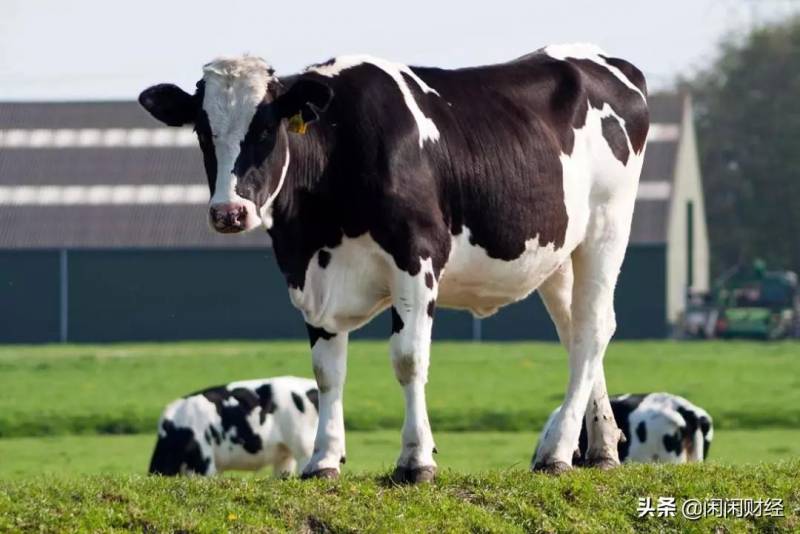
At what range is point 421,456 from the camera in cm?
1063

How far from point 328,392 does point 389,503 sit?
3.32 ft

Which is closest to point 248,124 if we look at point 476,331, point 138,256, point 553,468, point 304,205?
point 304,205

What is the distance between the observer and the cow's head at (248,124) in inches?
401

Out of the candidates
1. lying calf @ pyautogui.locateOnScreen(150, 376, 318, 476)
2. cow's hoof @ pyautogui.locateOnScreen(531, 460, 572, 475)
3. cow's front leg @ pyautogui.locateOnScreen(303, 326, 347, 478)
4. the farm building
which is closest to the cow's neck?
cow's front leg @ pyautogui.locateOnScreen(303, 326, 347, 478)

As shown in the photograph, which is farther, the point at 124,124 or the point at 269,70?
the point at 124,124

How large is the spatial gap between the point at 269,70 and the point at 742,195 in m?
83.5

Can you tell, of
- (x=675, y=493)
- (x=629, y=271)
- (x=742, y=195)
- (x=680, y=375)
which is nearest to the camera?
(x=675, y=493)

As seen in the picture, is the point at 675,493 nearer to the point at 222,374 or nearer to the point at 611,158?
the point at 611,158

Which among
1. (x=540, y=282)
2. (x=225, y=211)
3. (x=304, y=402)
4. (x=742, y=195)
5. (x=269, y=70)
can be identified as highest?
(x=269, y=70)

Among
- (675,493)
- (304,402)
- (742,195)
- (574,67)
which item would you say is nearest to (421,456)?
(675,493)

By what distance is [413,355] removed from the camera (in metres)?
10.6

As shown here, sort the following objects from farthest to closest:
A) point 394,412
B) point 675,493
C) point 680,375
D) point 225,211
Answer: point 680,375 → point 394,412 → point 675,493 → point 225,211

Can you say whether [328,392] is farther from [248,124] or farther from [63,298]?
[63,298]

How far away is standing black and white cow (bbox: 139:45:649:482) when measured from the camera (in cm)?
1041
